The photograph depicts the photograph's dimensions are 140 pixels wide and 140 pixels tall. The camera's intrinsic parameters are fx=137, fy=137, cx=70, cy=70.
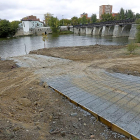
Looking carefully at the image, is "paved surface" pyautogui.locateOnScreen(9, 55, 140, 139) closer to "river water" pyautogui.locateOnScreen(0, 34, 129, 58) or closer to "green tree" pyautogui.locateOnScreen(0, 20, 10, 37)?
"river water" pyautogui.locateOnScreen(0, 34, 129, 58)

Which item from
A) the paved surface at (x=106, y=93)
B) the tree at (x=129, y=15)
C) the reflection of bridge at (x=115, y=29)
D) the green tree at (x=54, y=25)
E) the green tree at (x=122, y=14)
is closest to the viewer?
the paved surface at (x=106, y=93)

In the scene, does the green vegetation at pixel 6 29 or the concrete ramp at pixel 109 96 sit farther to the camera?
the green vegetation at pixel 6 29

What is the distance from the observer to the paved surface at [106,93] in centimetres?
392

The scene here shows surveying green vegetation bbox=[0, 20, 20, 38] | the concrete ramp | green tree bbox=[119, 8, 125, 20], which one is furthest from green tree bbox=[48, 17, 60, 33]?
→ the concrete ramp

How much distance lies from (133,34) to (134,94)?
34.9 meters

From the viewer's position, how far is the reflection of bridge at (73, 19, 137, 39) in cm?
3731

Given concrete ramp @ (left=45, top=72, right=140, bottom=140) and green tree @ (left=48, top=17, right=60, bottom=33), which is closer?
concrete ramp @ (left=45, top=72, right=140, bottom=140)

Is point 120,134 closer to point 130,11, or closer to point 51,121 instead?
point 51,121

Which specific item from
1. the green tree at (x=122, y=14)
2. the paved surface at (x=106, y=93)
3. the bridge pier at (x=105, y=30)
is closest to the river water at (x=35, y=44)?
the bridge pier at (x=105, y=30)

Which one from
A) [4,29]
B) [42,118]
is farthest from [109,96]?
[4,29]

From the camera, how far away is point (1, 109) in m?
4.23

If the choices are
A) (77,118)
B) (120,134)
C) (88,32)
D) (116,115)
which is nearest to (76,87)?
(77,118)

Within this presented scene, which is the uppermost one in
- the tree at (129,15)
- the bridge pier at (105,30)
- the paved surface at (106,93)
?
the tree at (129,15)

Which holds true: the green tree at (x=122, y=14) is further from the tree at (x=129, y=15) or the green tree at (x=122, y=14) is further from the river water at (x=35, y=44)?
the river water at (x=35, y=44)
